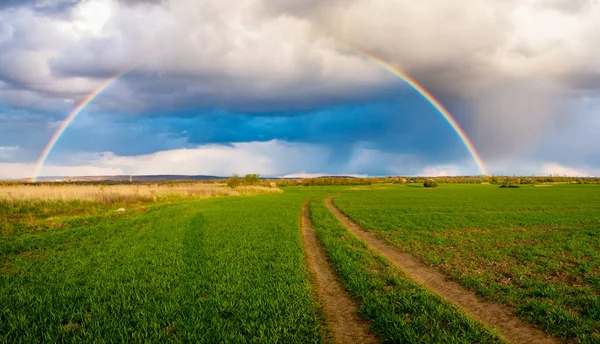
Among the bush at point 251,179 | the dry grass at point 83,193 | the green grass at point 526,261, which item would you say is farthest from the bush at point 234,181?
the green grass at point 526,261

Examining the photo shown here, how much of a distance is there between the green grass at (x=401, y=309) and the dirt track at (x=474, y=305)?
18.0 inches

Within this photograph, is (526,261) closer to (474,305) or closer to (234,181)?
(474,305)

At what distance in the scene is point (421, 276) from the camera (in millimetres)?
10258

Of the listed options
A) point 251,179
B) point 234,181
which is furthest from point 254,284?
point 251,179

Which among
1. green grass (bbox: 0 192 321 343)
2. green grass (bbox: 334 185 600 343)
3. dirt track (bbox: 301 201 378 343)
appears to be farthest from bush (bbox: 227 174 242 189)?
dirt track (bbox: 301 201 378 343)

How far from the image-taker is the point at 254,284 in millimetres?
9008

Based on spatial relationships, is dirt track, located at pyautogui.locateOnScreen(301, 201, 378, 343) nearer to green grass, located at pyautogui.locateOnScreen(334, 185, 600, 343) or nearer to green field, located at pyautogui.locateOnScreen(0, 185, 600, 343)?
green field, located at pyautogui.locateOnScreen(0, 185, 600, 343)

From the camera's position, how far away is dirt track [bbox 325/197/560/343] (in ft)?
20.6

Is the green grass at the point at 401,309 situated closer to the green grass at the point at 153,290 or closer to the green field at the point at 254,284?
the green field at the point at 254,284

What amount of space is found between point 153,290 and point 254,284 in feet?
8.62

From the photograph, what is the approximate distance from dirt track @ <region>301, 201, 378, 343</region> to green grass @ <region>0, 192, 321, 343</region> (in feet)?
1.30

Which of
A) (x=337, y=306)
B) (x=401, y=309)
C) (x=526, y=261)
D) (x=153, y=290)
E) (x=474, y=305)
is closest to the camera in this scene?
(x=401, y=309)

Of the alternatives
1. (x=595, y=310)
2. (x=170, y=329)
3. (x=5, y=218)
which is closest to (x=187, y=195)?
(x=5, y=218)

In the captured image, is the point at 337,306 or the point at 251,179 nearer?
the point at 337,306
